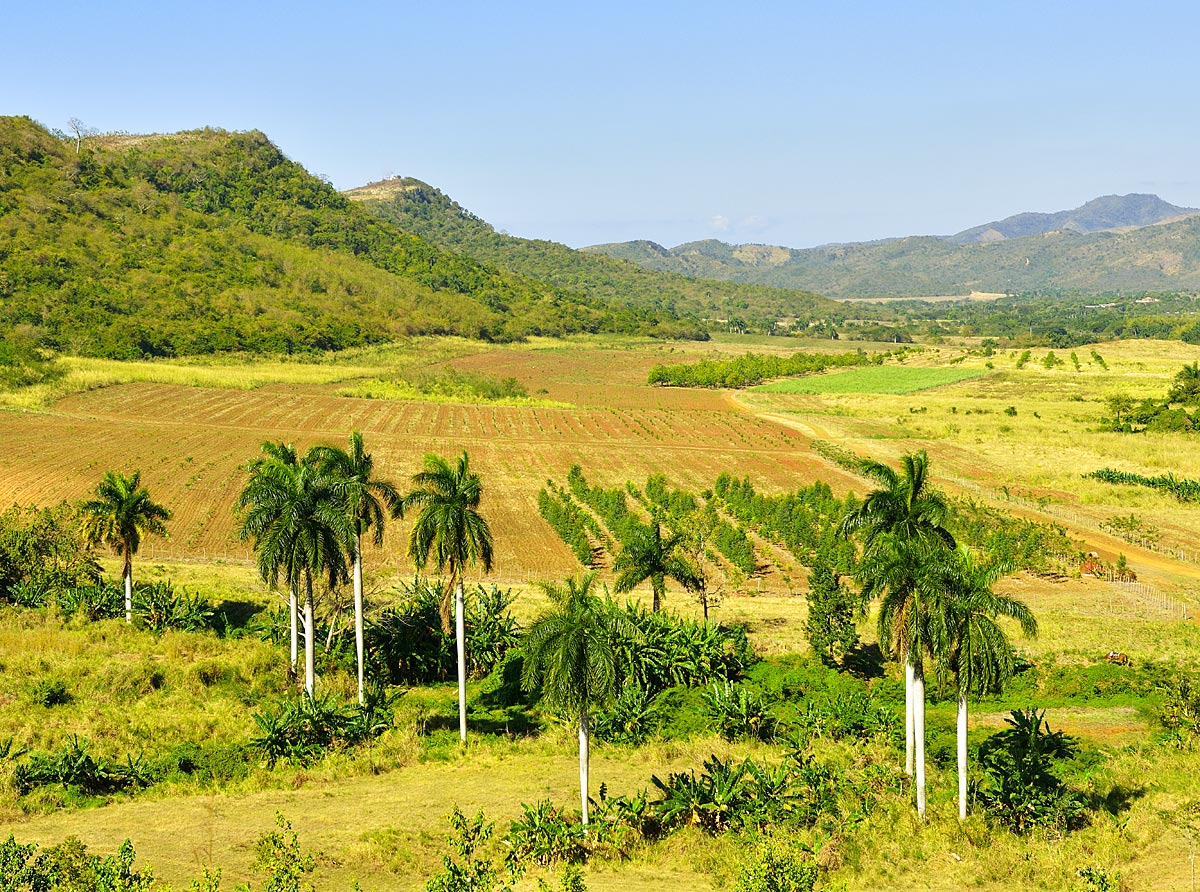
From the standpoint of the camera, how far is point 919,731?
22.7 m

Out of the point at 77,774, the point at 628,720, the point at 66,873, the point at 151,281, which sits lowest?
the point at 628,720

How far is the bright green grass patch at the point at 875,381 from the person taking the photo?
436ft

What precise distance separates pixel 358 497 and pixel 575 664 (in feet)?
34.6

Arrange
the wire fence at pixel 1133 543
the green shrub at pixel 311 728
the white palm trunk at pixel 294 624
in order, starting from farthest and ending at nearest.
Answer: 1. the wire fence at pixel 1133 543
2. the white palm trunk at pixel 294 624
3. the green shrub at pixel 311 728

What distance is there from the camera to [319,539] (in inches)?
1085

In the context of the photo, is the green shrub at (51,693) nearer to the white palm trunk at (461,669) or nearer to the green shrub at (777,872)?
the white palm trunk at (461,669)

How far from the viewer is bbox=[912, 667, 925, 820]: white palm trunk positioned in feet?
73.3

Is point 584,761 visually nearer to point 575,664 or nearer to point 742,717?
point 575,664

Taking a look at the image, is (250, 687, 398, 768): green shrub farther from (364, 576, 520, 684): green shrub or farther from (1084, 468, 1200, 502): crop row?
(1084, 468, 1200, 502): crop row

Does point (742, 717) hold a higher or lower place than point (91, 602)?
lower

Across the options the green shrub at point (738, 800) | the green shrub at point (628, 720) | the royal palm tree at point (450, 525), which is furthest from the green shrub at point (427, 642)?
the green shrub at point (738, 800)

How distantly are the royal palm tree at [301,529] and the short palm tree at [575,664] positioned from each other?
333 inches

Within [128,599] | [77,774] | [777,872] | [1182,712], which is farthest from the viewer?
[128,599]

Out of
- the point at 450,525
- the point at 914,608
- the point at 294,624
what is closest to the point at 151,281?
the point at 294,624
